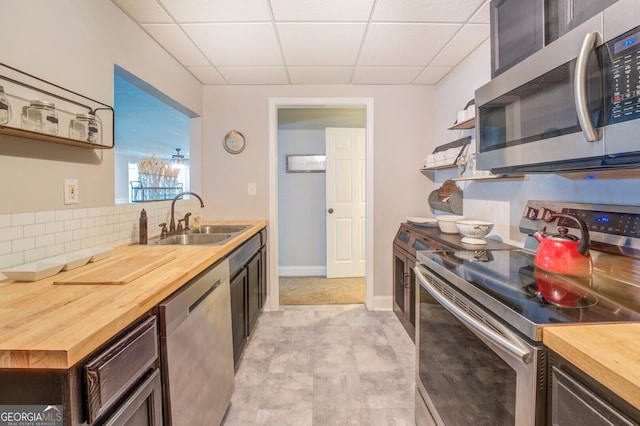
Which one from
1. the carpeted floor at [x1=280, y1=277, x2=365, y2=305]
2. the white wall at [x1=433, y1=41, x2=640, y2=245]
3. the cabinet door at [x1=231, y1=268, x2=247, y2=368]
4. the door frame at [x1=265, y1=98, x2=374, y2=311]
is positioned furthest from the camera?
the carpeted floor at [x1=280, y1=277, x2=365, y2=305]

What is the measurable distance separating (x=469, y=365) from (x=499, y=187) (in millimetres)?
1337

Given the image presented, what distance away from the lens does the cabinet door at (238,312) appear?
179cm

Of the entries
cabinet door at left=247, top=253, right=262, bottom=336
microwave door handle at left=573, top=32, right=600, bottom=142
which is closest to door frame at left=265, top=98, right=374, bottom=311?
cabinet door at left=247, top=253, right=262, bottom=336

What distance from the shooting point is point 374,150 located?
2928mm

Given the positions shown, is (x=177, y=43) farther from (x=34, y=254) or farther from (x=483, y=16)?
(x=483, y=16)

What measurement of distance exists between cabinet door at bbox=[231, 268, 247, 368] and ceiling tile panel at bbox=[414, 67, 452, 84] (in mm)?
2261

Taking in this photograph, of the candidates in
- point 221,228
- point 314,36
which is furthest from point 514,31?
point 221,228

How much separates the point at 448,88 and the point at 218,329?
8.68ft

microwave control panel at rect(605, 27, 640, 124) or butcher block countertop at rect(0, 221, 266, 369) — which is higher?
microwave control panel at rect(605, 27, 640, 124)

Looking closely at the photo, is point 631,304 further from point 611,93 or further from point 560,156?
point 611,93

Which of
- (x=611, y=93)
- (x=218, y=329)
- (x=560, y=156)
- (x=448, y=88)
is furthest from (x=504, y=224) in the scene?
(x=218, y=329)

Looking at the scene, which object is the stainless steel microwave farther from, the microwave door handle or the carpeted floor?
the carpeted floor

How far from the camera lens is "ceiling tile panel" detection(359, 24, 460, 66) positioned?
191 centimetres

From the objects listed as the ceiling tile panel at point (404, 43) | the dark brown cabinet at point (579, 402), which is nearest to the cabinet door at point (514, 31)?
the ceiling tile panel at point (404, 43)
